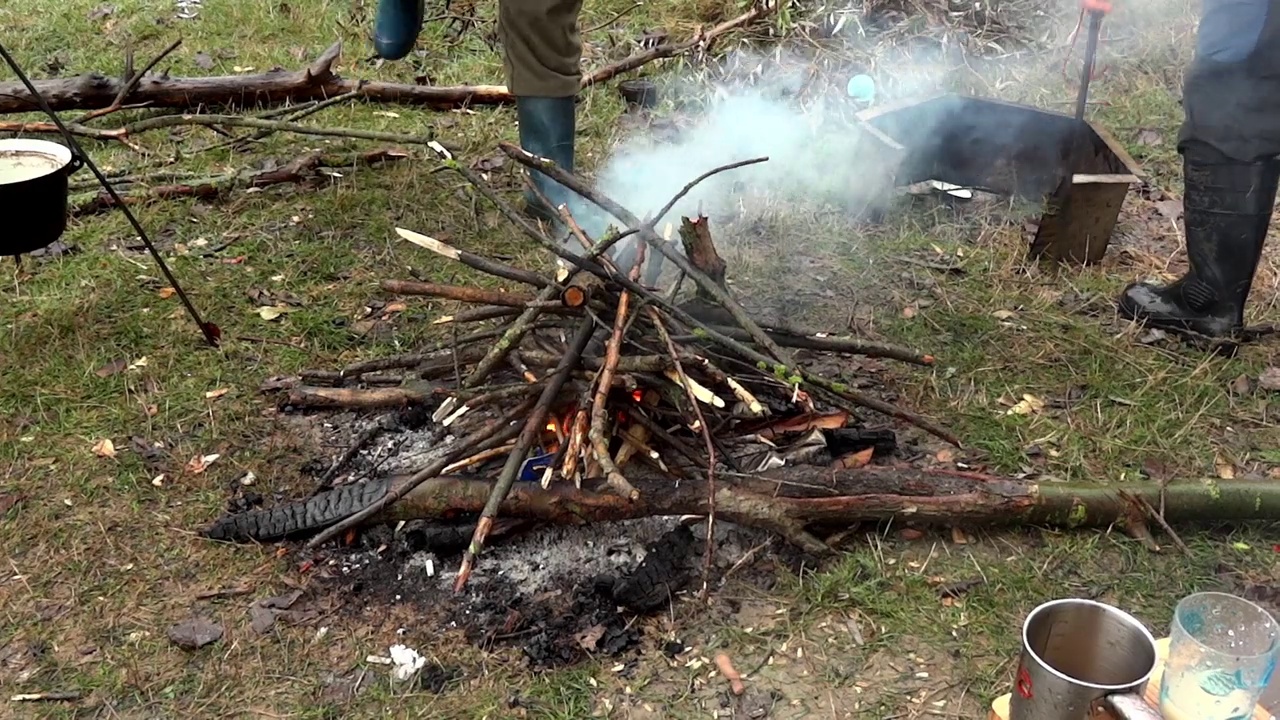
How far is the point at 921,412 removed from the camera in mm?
3855

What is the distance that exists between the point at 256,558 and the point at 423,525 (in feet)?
1.78

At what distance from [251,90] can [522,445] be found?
4.16m

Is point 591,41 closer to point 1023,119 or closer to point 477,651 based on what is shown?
point 1023,119

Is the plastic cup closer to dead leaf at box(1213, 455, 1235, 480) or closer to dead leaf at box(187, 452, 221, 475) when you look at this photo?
dead leaf at box(1213, 455, 1235, 480)

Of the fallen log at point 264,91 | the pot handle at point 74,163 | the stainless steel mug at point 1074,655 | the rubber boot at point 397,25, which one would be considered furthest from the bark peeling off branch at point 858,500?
the fallen log at point 264,91

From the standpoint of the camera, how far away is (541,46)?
14.8ft

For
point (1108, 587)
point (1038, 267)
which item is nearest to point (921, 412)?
point (1108, 587)

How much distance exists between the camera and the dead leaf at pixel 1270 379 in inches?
158

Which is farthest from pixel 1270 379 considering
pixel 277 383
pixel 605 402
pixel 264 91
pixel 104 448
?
pixel 264 91

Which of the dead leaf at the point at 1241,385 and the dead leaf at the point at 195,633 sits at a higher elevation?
the dead leaf at the point at 1241,385

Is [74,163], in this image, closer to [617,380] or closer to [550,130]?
[550,130]

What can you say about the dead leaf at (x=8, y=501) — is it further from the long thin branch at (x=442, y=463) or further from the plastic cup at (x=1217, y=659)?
the plastic cup at (x=1217, y=659)

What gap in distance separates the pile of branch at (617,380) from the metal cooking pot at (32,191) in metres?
1.60

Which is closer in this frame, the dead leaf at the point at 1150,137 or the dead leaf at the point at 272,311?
the dead leaf at the point at 272,311
